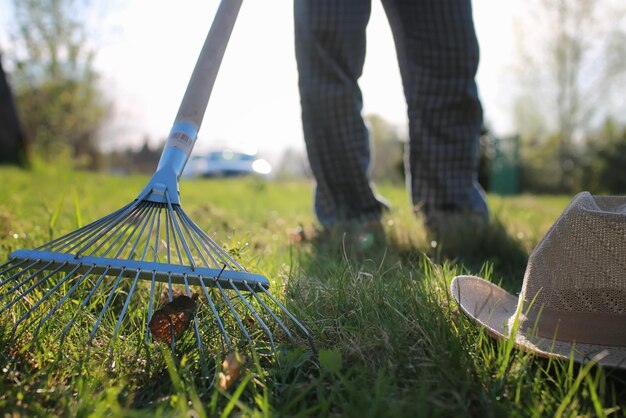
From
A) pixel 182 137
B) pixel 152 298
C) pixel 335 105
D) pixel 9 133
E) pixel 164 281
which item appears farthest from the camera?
pixel 9 133

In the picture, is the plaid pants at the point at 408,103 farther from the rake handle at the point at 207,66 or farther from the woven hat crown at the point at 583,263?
the woven hat crown at the point at 583,263

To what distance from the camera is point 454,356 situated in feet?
3.40

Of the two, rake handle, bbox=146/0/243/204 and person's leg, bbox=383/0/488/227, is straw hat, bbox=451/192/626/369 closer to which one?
rake handle, bbox=146/0/243/204

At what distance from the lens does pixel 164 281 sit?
123 centimetres

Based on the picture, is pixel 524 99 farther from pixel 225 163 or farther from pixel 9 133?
pixel 9 133

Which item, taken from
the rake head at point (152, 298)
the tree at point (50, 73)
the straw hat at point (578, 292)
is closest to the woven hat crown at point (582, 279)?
the straw hat at point (578, 292)

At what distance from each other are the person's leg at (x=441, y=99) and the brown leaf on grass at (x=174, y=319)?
1.47 metres

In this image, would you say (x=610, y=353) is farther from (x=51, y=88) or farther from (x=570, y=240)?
(x=51, y=88)

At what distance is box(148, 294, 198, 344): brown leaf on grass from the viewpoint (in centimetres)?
115

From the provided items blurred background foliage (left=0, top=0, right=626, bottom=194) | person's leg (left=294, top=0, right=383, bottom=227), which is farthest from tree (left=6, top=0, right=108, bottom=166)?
person's leg (left=294, top=0, right=383, bottom=227)

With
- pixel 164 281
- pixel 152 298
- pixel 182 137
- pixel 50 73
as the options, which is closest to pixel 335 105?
pixel 182 137

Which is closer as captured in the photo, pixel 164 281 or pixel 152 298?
pixel 152 298

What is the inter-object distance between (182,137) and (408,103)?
129cm

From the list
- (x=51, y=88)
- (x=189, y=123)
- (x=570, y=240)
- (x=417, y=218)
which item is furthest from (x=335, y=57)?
(x=51, y=88)
